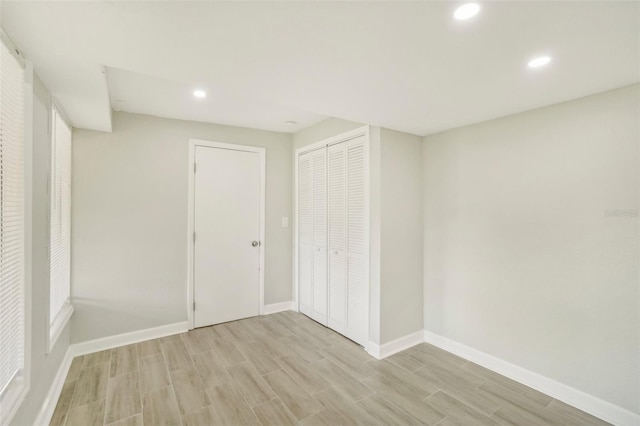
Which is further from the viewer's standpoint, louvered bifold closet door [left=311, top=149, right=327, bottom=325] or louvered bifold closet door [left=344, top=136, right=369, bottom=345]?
louvered bifold closet door [left=311, top=149, right=327, bottom=325]

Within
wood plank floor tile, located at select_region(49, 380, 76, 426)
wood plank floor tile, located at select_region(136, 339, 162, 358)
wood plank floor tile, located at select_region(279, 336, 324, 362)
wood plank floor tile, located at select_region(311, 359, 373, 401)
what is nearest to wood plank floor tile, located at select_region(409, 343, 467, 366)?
wood plank floor tile, located at select_region(311, 359, 373, 401)

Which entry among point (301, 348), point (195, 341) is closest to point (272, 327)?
point (301, 348)

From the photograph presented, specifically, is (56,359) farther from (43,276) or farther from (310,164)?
(310,164)

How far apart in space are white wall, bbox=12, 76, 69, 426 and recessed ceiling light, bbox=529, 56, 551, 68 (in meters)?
2.88

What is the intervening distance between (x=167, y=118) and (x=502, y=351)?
13.7 feet

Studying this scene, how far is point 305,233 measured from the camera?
3949 mm

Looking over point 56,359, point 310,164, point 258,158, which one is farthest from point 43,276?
point 310,164

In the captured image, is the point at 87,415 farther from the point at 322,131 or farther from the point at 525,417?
the point at 322,131

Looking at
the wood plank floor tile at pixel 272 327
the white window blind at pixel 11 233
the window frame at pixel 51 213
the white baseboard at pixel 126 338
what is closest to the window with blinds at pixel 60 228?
the window frame at pixel 51 213

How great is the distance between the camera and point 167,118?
11.0 feet

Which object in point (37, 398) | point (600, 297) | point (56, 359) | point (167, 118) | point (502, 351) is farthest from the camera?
point (167, 118)

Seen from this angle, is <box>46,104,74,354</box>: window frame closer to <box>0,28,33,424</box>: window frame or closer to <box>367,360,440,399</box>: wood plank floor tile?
<box>0,28,33,424</box>: window frame

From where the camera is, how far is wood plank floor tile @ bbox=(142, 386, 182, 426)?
1995mm

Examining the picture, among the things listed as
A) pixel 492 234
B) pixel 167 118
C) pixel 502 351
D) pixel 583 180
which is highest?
pixel 167 118
